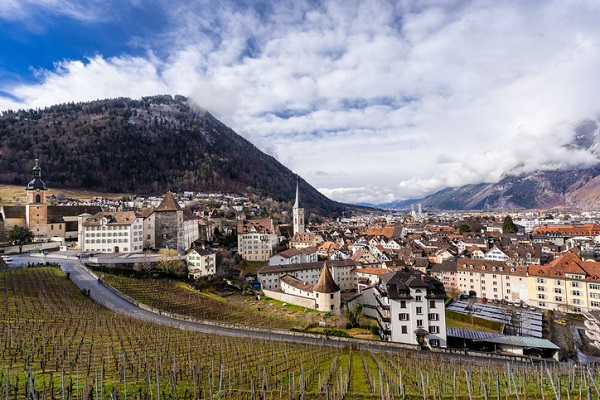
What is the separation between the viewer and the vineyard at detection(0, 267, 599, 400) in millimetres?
16142

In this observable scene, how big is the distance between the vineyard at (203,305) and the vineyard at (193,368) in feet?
29.3

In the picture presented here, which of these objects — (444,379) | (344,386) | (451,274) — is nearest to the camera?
(344,386)

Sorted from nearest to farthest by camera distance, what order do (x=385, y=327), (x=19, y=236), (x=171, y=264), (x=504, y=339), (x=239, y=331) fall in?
(x=239, y=331), (x=504, y=339), (x=385, y=327), (x=171, y=264), (x=19, y=236)

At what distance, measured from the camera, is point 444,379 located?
23219mm

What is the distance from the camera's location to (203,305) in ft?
144

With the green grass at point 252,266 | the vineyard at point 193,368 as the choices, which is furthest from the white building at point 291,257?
the vineyard at point 193,368

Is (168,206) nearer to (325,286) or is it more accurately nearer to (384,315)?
(325,286)

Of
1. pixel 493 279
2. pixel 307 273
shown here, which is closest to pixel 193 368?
pixel 307 273

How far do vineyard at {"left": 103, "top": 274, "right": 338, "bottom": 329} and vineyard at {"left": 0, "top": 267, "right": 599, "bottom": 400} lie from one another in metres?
8.92

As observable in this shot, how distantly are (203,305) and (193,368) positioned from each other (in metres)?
27.1

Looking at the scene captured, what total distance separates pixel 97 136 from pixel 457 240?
198435mm

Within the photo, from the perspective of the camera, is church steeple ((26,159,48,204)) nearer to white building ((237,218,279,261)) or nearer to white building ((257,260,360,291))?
white building ((237,218,279,261))

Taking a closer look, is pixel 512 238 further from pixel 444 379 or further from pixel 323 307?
pixel 444 379

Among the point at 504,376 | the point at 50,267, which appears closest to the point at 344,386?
the point at 504,376
